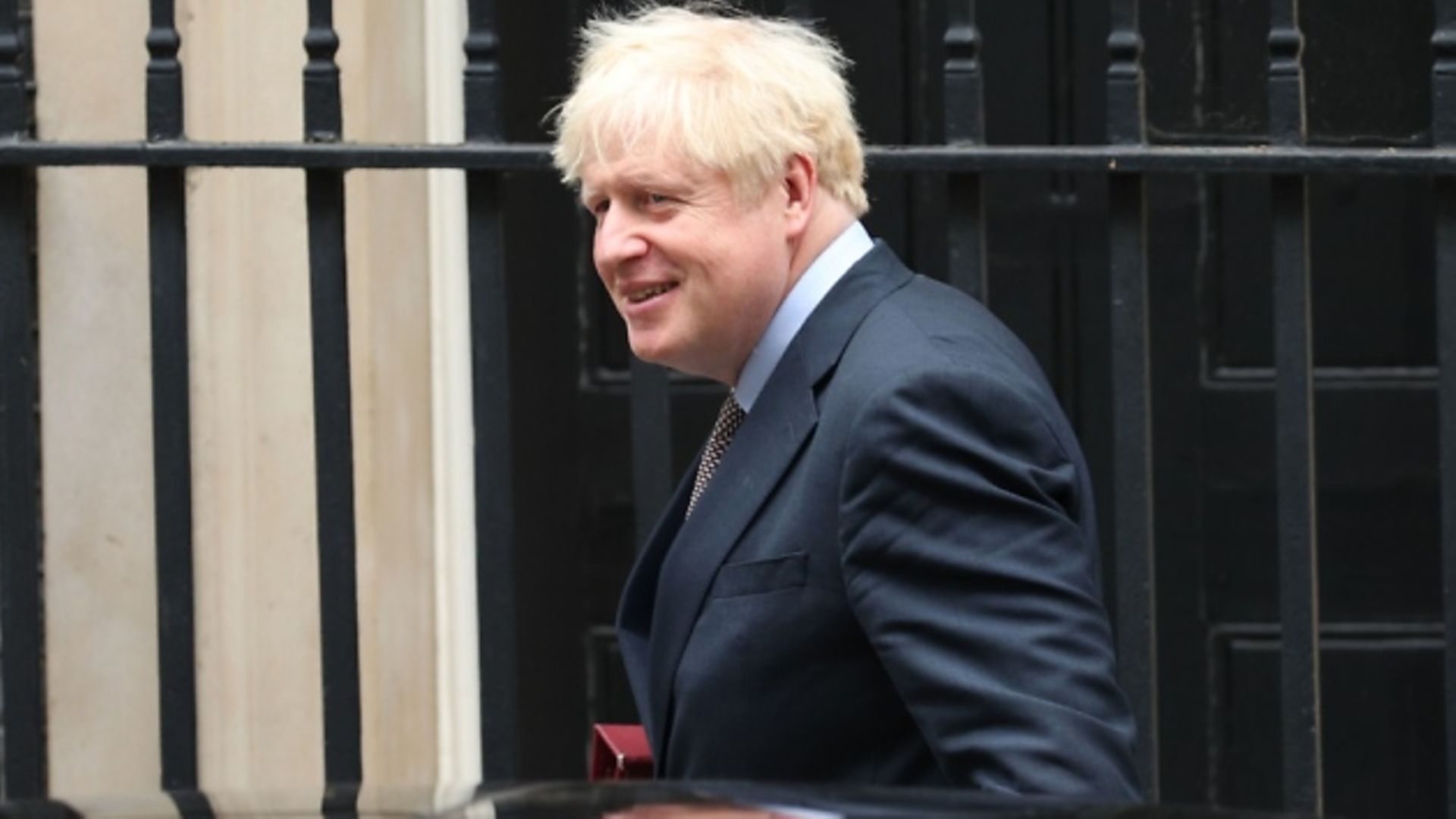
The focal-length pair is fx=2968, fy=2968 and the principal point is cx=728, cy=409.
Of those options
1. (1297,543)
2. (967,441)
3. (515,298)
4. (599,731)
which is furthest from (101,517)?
(967,441)

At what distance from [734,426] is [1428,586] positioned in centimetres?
234

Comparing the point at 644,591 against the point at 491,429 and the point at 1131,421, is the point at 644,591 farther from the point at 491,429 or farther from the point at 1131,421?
the point at 1131,421

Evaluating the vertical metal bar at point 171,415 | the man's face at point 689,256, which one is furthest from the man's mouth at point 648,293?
the vertical metal bar at point 171,415

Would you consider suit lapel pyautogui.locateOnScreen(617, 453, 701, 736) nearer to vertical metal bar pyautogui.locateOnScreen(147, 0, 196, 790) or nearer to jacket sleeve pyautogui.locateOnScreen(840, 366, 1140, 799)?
jacket sleeve pyautogui.locateOnScreen(840, 366, 1140, 799)

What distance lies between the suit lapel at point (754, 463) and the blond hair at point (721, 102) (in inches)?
5.0

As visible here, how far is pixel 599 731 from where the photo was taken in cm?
338

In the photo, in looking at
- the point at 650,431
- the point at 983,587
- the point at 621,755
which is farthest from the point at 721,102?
the point at 650,431

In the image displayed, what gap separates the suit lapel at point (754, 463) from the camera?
3.06 metres

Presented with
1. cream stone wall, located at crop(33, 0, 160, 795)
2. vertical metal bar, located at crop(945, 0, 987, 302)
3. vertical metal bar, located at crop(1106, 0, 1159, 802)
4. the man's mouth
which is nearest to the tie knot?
the man's mouth

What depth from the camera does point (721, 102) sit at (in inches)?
121

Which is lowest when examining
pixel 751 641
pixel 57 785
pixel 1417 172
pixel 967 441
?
pixel 57 785

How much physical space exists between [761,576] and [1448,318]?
1.31m

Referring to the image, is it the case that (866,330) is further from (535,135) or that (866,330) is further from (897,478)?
(535,135)

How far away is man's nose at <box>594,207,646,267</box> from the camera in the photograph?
315 centimetres
